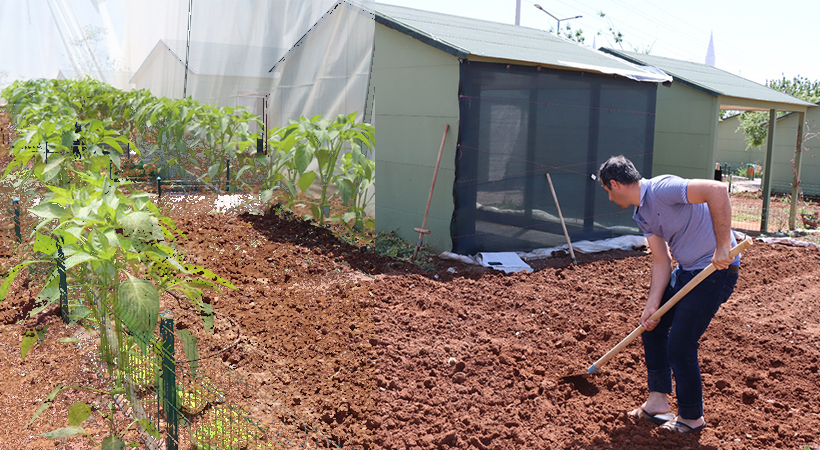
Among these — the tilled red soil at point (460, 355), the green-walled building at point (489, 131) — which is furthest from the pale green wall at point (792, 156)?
the tilled red soil at point (460, 355)

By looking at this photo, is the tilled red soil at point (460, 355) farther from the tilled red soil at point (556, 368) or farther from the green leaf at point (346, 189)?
the green leaf at point (346, 189)

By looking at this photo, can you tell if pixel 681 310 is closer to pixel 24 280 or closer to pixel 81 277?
pixel 81 277

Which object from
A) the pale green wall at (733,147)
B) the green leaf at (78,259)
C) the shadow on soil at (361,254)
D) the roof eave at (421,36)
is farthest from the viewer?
the pale green wall at (733,147)

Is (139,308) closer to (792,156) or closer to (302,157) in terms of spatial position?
(302,157)

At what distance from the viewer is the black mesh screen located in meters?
6.65

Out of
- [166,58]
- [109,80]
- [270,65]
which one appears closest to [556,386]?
[270,65]

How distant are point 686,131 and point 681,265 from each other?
7277 mm

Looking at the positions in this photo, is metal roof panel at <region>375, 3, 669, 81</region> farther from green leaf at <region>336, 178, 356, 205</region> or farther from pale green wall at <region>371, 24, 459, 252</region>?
green leaf at <region>336, 178, 356, 205</region>

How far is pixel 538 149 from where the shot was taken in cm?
724

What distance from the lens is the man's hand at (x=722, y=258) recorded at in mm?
2994

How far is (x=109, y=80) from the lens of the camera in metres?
17.9

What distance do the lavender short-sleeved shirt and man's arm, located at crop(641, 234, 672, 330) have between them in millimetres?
99

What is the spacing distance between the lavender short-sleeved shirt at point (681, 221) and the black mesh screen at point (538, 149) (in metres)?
3.35

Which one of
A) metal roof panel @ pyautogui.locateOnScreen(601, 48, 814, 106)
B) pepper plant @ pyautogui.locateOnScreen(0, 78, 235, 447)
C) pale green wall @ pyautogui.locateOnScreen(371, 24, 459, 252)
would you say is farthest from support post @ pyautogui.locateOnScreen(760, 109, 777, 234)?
pepper plant @ pyautogui.locateOnScreen(0, 78, 235, 447)
